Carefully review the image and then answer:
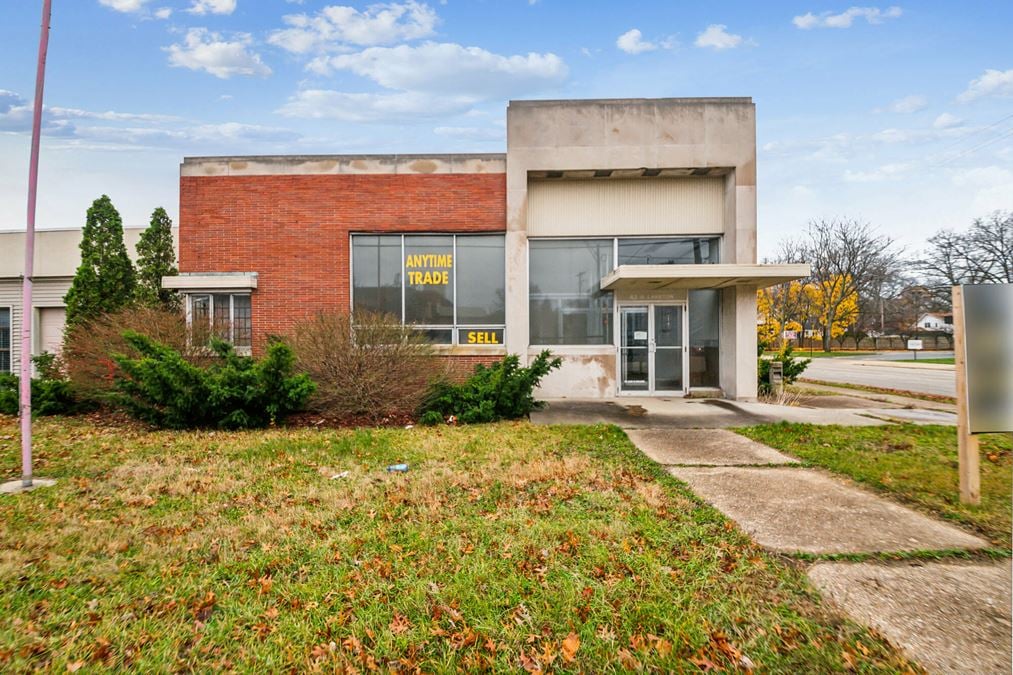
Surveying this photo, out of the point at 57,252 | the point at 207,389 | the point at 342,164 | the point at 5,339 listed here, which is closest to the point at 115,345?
the point at 207,389

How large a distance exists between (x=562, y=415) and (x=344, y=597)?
7.26m

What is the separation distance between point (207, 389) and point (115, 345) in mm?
3119

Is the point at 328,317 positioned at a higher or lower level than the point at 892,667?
higher

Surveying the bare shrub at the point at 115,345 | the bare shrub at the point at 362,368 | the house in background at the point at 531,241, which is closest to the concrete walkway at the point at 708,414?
the house in background at the point at 531,241

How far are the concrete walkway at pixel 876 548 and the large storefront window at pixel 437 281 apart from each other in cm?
705

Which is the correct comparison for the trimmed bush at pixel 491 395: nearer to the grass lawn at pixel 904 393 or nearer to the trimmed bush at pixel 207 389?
the trimmed bush at pixel 207 389

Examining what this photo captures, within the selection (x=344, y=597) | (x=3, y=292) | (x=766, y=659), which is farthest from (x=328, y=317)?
(x=3, y=292)

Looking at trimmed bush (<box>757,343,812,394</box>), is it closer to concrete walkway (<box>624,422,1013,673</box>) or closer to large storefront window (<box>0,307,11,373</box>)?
concrete walkway (<box>624,422,1013,673</box>)

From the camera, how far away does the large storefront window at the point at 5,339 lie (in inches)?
712

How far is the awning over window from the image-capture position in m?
12.2

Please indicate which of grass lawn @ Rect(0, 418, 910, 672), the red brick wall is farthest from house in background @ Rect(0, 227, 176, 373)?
grass lawn @ Rect(0, 418, 910, 672)

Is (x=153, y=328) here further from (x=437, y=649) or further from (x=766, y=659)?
(x=766, y=659)

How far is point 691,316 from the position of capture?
42.6 feet

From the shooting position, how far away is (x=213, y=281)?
1223 cm
